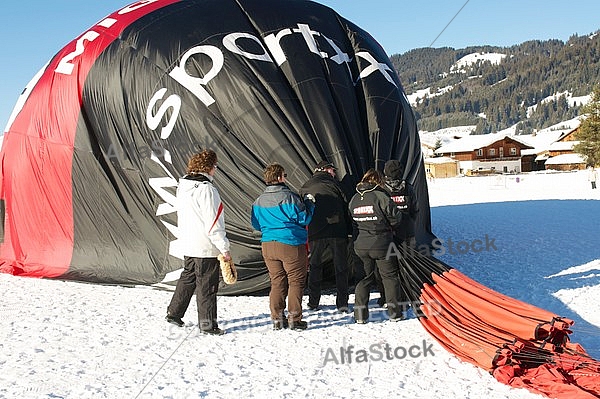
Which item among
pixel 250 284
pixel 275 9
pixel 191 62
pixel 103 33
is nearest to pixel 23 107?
pixel 103 33

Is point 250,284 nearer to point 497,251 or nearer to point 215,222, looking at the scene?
point 215,222

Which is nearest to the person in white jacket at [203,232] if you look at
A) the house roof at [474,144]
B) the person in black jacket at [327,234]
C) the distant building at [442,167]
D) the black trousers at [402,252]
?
the person in black jacket at [327,234]

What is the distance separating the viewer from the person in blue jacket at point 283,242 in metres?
4.81

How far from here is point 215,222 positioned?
15.4 feet

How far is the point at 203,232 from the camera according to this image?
4727 millimetres

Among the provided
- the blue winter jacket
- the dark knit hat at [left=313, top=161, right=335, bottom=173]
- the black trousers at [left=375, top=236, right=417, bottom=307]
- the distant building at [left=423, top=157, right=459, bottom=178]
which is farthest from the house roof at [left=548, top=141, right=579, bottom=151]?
the blue winter jacket

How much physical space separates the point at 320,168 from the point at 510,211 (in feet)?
36.4

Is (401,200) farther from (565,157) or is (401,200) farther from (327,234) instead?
(565,157)

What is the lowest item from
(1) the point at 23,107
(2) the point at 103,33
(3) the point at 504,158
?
(3) the point at 504,158

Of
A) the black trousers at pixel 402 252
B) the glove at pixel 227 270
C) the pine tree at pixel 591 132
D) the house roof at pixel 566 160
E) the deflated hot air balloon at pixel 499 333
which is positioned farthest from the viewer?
the house roof at pixel 566 160

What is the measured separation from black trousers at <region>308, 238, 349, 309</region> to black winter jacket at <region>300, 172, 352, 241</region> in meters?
0.07

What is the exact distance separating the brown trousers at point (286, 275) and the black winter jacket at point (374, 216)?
0.60m

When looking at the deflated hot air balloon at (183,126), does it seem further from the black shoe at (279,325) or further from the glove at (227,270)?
the glove at (227,270)

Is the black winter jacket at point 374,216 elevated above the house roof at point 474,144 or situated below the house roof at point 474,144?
above
